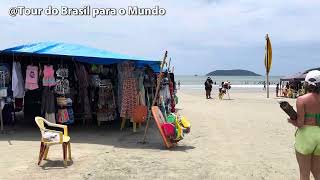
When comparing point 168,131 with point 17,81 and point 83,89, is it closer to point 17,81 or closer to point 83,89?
point 83,89

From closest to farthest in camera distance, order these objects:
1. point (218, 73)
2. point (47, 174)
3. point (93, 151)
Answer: point (47, 174)
point (93, 151)
point (218, 73)

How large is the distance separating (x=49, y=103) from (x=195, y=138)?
3540 millimetres

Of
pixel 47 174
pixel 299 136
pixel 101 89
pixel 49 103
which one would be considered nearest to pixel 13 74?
pixel 49 103

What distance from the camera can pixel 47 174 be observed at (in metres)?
6.83

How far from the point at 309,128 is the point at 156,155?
4.12 metres

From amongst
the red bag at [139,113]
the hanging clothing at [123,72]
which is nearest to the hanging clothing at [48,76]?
the hanging clothing at [123,72]

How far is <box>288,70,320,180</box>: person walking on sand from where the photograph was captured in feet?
15.3

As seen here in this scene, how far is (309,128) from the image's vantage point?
15.4 feet

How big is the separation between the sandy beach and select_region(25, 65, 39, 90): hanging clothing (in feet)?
3.65

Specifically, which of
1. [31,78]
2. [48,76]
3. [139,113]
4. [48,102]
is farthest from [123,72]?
[31,78]

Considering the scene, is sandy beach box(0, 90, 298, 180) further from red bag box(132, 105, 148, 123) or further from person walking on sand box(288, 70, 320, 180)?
person walking on sand box(288, 70, 320, 180)

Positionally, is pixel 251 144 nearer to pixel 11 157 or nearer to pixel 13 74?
pixel 11 157

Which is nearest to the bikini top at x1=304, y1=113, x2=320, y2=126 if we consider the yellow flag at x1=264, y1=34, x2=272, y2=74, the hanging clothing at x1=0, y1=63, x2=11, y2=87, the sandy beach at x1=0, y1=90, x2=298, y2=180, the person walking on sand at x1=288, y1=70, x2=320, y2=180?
the person walking on sand at x1=288, y1=70, x2=320, y2=180

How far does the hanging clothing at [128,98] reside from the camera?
1120cm
